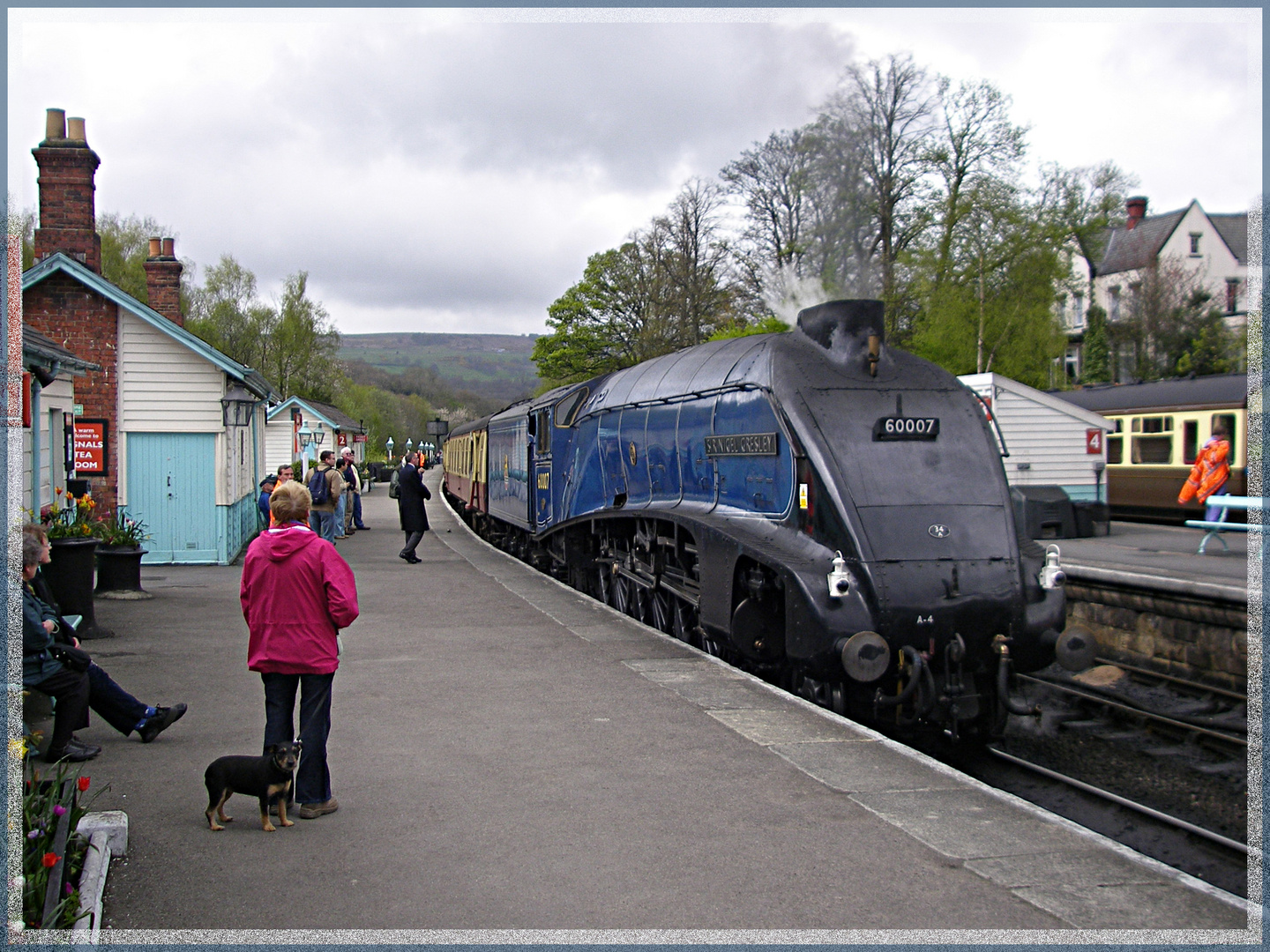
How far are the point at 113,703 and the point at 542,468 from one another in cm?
1025

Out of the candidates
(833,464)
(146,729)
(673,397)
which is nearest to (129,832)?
(146,729)

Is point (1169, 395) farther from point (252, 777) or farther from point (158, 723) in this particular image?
point (252, 777)

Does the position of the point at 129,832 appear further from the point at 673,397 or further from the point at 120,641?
the point at 673,397

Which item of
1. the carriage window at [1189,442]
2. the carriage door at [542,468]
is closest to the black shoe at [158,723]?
the carriage door at [542,468]

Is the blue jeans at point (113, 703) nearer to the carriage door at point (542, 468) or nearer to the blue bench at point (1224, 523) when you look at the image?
the carriage door at point (542, 468)

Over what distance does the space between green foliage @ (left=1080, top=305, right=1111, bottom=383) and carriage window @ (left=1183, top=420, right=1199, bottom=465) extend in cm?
2522

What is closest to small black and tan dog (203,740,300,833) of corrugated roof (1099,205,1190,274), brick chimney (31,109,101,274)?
brick chimney (31,109,101,274)

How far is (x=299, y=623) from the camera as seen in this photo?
502cm

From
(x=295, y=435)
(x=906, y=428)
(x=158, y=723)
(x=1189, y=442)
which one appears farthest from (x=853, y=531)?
(x=295, y=435)

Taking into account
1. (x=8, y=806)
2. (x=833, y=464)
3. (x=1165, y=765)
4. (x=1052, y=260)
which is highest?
(x=1052, y=260)

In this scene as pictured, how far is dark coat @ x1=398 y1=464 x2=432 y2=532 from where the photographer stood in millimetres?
17344

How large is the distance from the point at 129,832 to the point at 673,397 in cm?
662

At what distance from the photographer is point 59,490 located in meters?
10.9

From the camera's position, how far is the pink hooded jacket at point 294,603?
5008 millimetres
